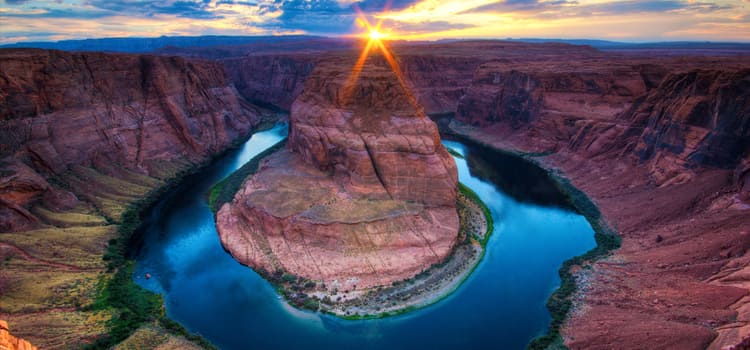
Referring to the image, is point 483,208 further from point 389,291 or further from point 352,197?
point 389,291

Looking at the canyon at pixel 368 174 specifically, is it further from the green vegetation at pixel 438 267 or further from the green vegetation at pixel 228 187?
the green vegetation at pixel 228 187

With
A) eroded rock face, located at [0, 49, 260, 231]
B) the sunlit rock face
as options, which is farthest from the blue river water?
eroded rock face, located at [0, 49, 260, 231]

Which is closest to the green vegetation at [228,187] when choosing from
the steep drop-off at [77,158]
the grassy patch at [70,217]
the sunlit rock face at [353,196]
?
the sunlit rock face at [353,196]

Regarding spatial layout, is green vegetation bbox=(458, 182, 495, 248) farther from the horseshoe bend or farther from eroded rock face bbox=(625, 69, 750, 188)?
eroded rock face bbox=(625, 69, 750, 188)

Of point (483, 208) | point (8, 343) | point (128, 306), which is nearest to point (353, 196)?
point (483, 208)

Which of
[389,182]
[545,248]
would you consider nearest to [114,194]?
[389,182]

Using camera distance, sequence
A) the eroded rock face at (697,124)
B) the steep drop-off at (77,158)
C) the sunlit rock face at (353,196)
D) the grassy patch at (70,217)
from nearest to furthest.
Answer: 1. the steep drop-off at (77,158)
2. the sunlit rock face at (353,196)
3. the grassy patch at (70,217)
4. the eroded rock face at (697,124)
